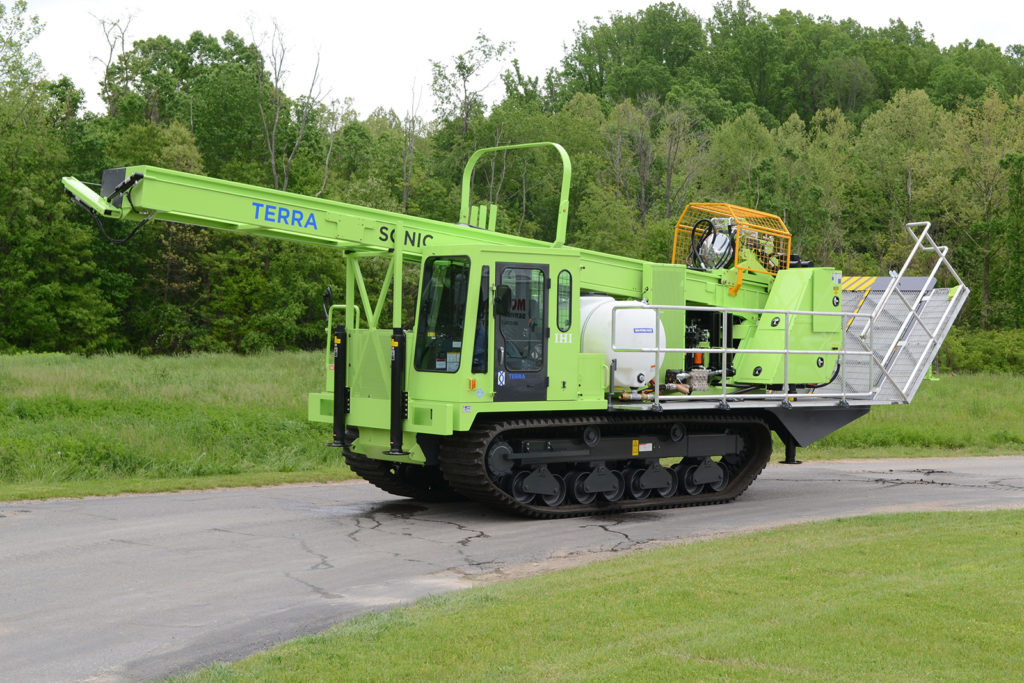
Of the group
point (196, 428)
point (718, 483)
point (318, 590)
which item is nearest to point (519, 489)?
point (718, 483)

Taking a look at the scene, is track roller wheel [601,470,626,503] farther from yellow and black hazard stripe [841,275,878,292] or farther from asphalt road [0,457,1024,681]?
yellow and black hazard stripe [841,275,878,292]

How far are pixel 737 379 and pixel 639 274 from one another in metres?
2.11

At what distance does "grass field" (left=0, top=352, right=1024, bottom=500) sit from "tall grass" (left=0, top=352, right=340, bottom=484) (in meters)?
0.03

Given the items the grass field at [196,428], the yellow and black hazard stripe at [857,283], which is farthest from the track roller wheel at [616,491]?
the yellow and black hazard stripe at [857,283]

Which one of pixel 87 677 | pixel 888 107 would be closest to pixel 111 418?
pixel 87 677

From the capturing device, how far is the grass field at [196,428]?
16.0 m

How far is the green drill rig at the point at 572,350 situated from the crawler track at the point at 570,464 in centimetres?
3

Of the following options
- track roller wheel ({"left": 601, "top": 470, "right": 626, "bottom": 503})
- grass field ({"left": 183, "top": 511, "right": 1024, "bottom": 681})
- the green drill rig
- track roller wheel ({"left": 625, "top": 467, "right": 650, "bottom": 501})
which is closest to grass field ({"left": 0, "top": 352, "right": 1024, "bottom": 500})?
the green drill rig

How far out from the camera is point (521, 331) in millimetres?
11891

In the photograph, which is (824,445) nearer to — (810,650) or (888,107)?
(810,650)

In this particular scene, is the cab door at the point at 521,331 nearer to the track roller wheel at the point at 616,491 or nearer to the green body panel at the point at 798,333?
the track roller wheel at the point at 616,491

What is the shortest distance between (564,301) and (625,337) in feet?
3.40

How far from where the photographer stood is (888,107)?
234ft

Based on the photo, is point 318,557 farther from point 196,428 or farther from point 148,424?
point 148,424
